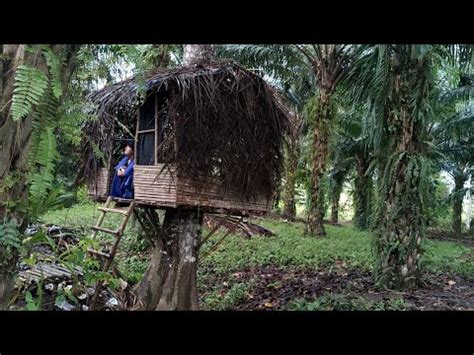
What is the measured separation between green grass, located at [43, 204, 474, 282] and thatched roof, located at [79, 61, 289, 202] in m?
2.08

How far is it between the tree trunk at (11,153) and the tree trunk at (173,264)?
3611mm

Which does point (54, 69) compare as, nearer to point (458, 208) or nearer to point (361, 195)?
point (361, 195)

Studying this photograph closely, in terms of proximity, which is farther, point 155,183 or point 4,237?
point 155,183

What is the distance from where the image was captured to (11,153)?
1044 millimetres

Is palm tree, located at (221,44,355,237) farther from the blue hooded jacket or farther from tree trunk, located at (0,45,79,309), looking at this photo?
tree trunk, located at (0,45,79,309)

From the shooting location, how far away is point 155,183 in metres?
4.04

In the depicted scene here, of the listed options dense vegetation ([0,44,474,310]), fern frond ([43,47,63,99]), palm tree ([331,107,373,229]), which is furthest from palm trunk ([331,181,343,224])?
fern frond ([43,47,63,99])

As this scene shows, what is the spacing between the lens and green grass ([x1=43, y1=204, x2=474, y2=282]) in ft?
20.5

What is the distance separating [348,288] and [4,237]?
4.32 meters

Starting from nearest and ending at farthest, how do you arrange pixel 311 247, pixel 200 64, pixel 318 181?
pixel 200 64 < pixel 311 247 < pixel 318 181
